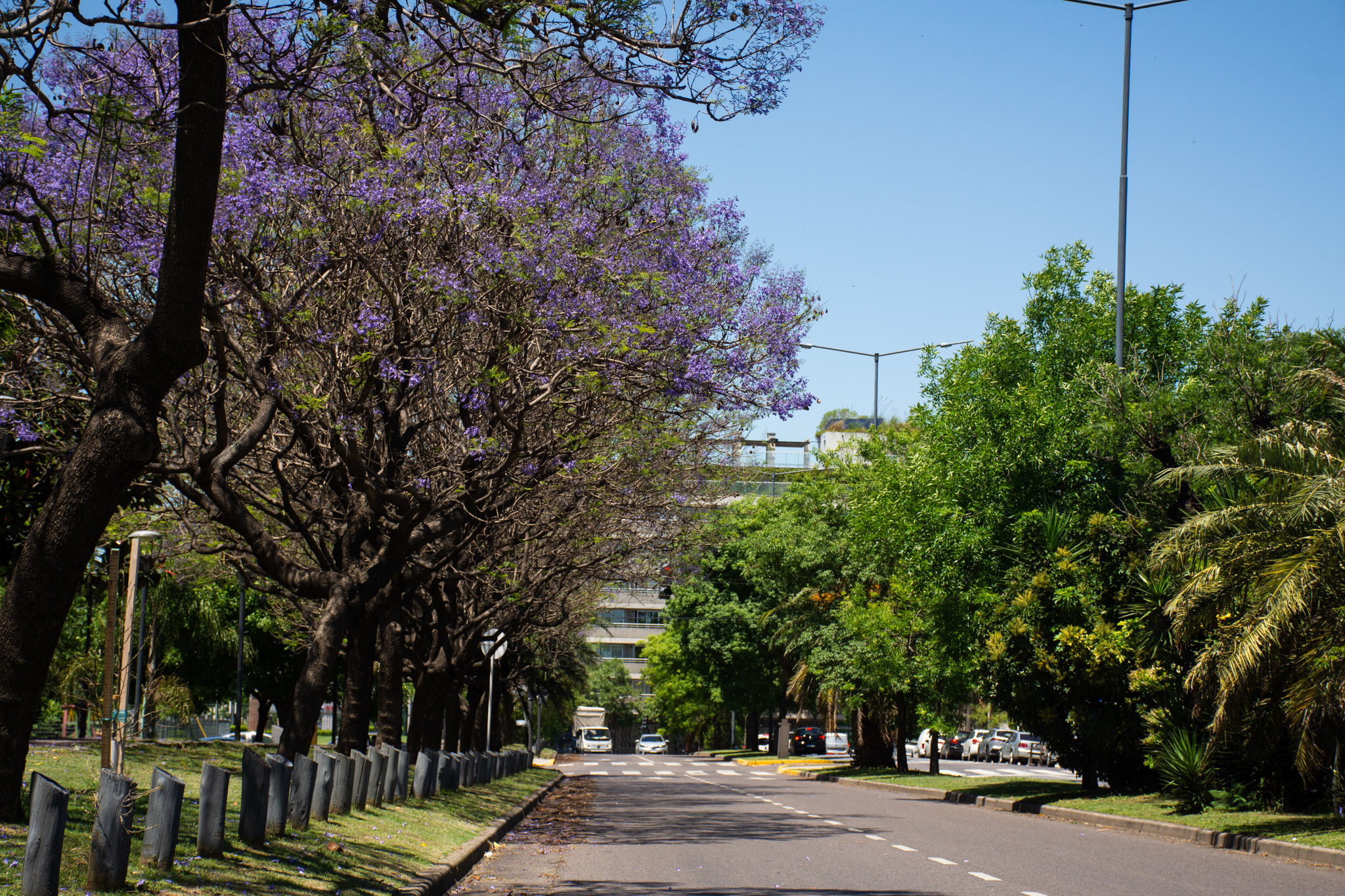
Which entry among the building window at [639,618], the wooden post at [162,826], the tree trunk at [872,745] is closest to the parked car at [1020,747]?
the tree trunk at [872,745]

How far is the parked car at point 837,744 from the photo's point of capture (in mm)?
68562

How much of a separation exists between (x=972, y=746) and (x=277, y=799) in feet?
194

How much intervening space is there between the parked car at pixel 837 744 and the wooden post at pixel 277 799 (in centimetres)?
6023

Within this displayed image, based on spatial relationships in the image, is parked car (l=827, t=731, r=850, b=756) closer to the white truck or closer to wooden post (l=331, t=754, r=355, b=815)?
the white truck

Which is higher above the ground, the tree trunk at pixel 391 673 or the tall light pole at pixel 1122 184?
the tall light pole at pixel 1122 184

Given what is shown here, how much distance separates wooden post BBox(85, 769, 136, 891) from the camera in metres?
6.72

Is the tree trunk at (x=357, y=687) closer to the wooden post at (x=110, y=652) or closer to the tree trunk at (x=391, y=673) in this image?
the tree trunk at (x=391, y=673)

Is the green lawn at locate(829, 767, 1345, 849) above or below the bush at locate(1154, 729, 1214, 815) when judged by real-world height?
below

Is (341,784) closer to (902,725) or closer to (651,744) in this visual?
(902,725)

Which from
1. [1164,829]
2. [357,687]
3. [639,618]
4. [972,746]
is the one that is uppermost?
[639,618]

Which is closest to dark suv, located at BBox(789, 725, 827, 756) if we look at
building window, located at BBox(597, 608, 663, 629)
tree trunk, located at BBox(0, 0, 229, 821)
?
building window, located at BBox(597, 608, 663, 629)

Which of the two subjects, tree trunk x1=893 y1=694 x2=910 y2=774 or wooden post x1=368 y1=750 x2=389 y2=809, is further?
tree trunk x1=893 y1=694 x2=910 y2=774

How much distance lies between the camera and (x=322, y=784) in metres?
12.2

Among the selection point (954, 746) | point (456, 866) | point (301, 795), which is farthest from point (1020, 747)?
point (301, 795)
